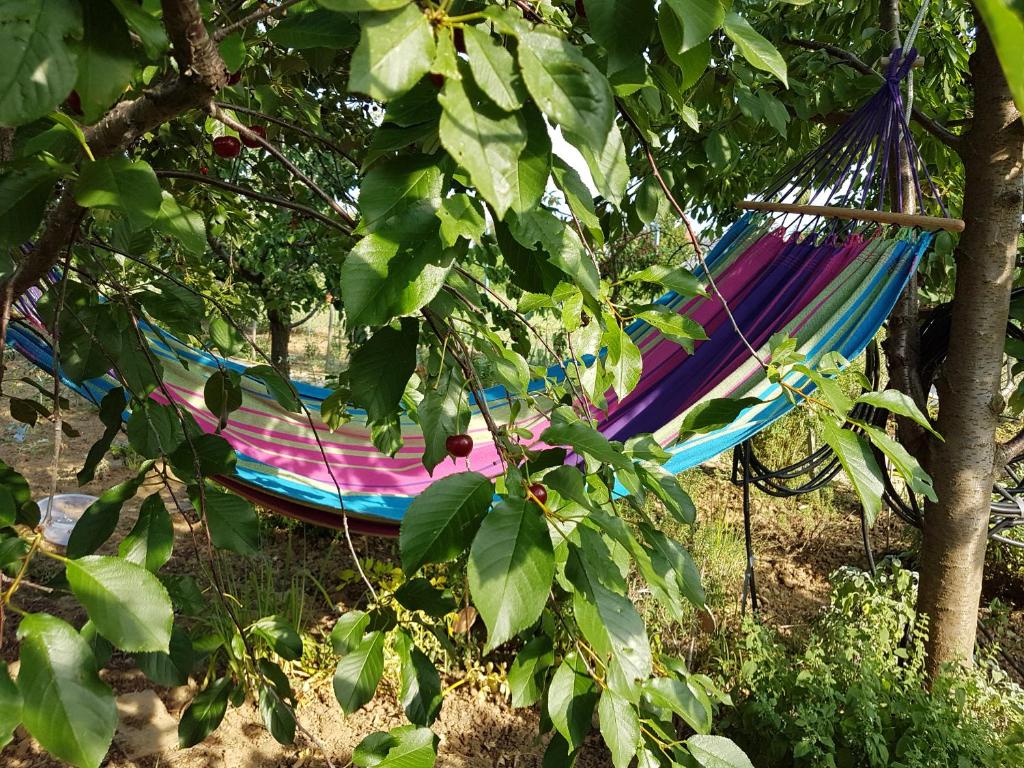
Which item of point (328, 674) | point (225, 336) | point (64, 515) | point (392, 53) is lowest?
point (64, 515)

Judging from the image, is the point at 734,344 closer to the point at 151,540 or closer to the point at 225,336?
the point at 225,336

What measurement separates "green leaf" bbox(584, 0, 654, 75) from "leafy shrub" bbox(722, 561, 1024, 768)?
1481 mm

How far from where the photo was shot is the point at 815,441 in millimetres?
3781

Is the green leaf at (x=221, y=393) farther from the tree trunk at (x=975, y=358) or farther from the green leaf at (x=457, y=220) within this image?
the tree trunk at (x=975, y=358)

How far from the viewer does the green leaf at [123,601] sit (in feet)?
1.25

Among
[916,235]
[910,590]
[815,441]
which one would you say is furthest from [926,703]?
[815,441]

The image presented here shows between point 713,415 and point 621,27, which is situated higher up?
point 621,27

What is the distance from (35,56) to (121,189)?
12 cm

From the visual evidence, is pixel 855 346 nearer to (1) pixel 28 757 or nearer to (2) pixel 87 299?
(2) pixel 87 299

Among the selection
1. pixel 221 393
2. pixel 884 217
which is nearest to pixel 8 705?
pixel 221 393

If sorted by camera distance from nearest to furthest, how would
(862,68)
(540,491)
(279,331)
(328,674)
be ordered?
(540,491) → (862,68) → (328,674) → (279,331)

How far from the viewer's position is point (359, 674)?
601 mm

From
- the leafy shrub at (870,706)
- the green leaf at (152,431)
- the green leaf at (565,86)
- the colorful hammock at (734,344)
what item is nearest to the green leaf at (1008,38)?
the green leaf at (565,86)

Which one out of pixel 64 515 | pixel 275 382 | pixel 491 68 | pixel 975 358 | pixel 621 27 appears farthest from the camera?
pixel 64 515
